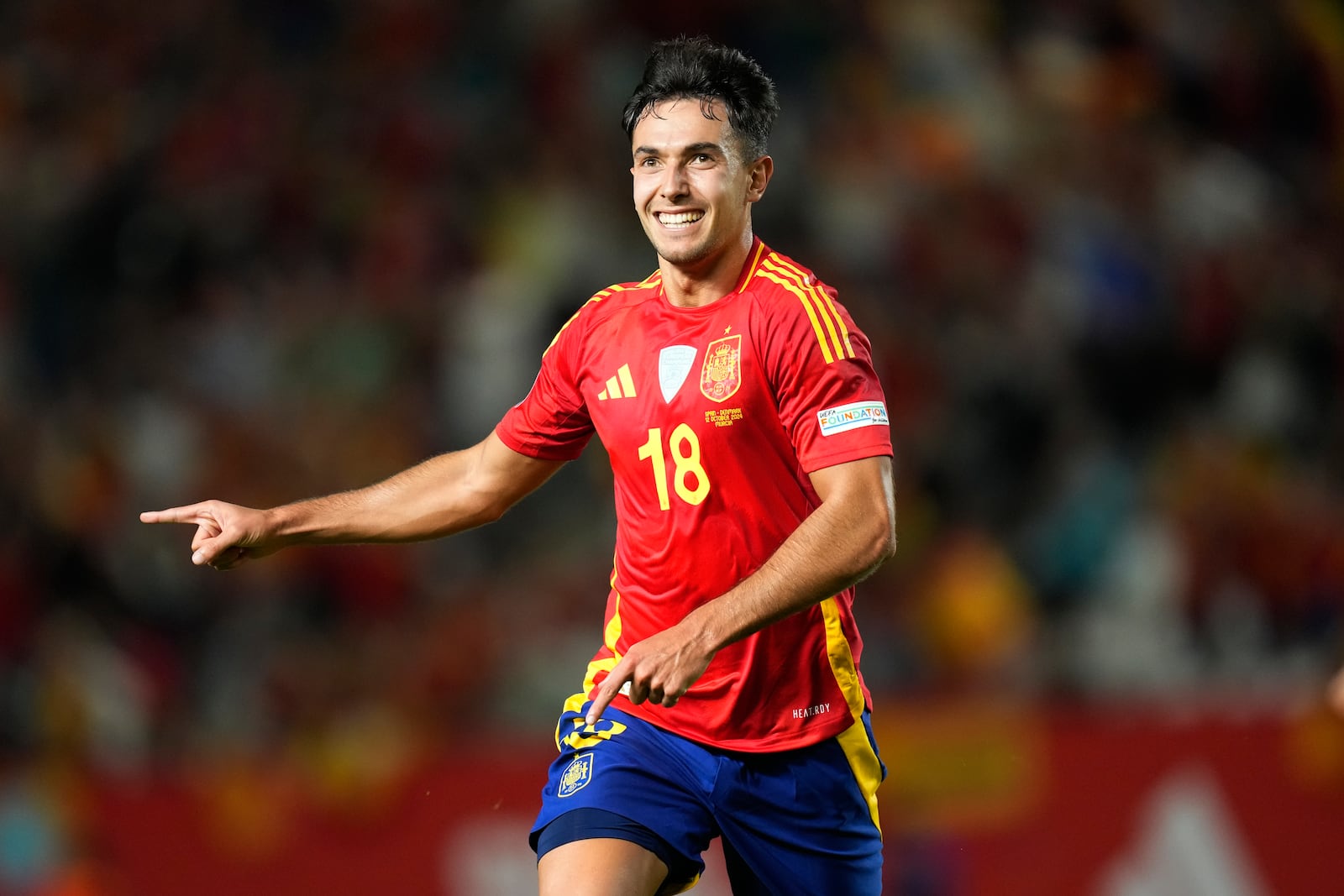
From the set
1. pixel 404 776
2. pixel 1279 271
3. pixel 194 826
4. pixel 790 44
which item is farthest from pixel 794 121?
pixel 194 826

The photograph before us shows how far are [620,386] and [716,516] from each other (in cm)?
43

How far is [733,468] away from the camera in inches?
161

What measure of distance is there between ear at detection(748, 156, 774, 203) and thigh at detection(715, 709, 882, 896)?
143cm

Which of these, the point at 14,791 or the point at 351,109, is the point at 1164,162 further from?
the point at 14,791

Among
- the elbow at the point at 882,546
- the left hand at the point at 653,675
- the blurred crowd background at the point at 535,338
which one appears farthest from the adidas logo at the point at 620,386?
the blurred crowd background at the point at 535,338

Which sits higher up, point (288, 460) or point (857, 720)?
point (288, 460)

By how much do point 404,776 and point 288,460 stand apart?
194 cm

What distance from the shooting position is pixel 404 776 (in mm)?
7254

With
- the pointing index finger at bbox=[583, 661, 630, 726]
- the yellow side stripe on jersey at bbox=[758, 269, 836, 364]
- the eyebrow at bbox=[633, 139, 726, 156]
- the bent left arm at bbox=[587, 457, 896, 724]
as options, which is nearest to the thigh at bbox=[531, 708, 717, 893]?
the bent left arm at bbox=[587, 457, 896, 724]

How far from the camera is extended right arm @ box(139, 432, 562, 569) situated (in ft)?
14.7

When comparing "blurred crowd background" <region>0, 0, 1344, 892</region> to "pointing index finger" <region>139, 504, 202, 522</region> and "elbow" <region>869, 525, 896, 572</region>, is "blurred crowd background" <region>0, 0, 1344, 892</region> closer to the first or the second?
"pointing index finger" <region>139, 504, 202, 522</region>

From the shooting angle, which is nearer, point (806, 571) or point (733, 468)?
point (806, 571)

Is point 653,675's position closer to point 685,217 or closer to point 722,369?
point 722,369

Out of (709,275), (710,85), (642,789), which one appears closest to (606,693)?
(642,789)
